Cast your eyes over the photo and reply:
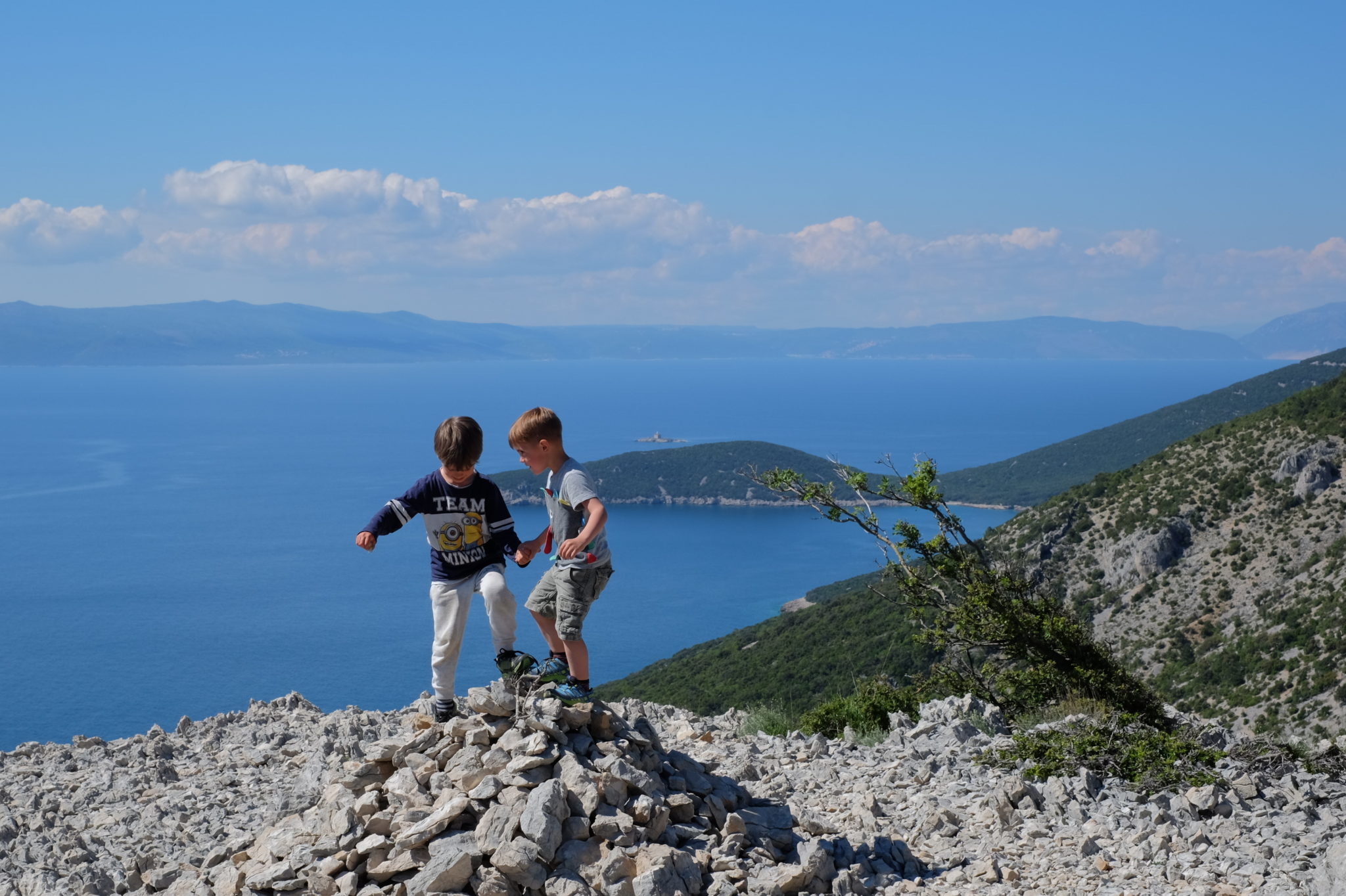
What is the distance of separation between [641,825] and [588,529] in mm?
2291

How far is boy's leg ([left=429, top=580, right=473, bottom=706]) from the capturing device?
841cm

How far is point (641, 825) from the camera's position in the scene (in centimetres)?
784

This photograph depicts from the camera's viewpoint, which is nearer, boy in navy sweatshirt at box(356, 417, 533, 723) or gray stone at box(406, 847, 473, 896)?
gray stone at box(406, 847, 473, 896)

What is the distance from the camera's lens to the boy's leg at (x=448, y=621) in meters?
8.41

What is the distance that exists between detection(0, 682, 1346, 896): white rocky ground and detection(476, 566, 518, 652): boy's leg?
46 centimetres

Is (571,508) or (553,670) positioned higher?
(571,508)

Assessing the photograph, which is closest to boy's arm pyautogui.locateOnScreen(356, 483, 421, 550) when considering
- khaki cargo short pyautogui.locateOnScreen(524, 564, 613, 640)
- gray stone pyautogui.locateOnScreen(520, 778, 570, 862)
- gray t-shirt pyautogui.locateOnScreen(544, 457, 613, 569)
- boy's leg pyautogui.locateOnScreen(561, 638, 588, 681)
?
Result: gray t-shirt pyautogui.locateOnScreen(544, 457, 613, 569)

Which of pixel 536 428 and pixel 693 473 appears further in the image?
pixel 693 473

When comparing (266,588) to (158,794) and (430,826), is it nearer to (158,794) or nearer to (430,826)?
(158,794)

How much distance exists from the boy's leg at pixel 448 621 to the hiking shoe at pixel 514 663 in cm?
38

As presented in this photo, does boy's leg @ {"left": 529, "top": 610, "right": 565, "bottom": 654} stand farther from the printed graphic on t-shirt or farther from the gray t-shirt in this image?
the printed graphic on t-shirt

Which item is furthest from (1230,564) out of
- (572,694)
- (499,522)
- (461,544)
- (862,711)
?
(461,544)

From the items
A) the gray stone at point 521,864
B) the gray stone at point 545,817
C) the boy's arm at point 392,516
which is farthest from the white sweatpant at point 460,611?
the gray stone at point 521,864

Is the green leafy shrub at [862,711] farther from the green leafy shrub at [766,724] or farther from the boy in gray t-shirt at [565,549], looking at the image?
the boy in gray t-shirt at [565,549]
